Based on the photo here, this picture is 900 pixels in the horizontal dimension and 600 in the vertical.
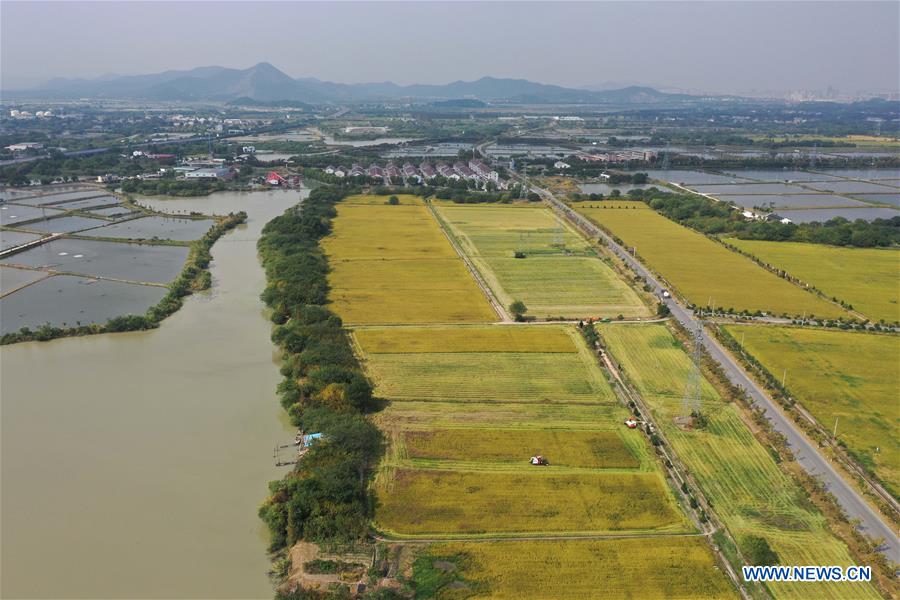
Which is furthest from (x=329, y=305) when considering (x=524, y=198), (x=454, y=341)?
(x=524, y=198)

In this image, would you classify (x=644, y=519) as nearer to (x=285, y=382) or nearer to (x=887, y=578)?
(x=887, y=578)

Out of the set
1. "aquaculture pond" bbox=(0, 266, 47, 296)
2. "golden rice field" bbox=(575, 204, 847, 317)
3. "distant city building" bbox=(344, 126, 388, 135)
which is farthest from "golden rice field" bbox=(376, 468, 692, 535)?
"distant city building" bbox=(344, 126, 388, 135)

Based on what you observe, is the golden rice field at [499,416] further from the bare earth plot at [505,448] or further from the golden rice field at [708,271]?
the golden rice field at [708,271]

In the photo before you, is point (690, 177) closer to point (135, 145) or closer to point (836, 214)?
point (836, 214)

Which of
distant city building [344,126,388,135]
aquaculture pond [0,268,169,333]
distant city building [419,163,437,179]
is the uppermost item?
distant city building [344,126,388,135]

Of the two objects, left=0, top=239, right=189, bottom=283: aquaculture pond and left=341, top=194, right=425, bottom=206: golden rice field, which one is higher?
left=341, top=194, right=425, bottom=206: golden rice field

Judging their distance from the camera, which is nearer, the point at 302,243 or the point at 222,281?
the point at 222,281

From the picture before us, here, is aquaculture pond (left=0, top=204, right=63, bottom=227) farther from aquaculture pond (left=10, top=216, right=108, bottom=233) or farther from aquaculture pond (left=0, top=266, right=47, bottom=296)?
aquaculture pond (left=0, top=266, right=47, bottom=296)
